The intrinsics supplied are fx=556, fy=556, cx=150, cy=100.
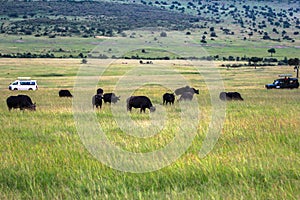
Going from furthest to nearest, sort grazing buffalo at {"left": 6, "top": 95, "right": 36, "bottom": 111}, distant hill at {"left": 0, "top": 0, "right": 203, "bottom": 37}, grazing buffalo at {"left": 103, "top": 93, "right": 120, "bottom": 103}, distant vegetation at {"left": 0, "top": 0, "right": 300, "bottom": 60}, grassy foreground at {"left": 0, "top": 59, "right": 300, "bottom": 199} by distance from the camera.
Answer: distant hill at {"left": 0, "top": 0, "right": 203, "bottom": 37} → distant vegetation at {"left": 0, "top": 0, "right": 300, "bottom": 60} → grazing buffalo at {"left": 103, "top": 93, "right": 120, "bottom": 103} → grazing buffalo at {"left": 6, "top": 95, "right": 36, "bottom": 111} → grassy foreground at {"left": 0, "top": 59, "right": 300, "bottom": 199}

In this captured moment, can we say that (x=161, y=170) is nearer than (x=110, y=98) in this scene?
Yes

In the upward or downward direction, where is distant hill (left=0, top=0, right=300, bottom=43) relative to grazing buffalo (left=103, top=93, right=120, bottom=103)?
upward

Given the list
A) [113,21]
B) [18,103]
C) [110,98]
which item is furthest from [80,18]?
[18,103]

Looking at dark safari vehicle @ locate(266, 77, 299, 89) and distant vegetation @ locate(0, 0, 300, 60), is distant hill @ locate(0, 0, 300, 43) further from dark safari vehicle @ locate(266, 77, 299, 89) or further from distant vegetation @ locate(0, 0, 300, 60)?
dark safari vehicle @ locate(266, 77, 299, 89)

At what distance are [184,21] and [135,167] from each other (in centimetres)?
16053

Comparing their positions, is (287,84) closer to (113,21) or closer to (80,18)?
(113,21)

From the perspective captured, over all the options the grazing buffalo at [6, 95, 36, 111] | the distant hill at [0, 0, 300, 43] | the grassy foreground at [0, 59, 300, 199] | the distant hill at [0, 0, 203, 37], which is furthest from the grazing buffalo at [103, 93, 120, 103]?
the distant hill at [0, 0, 203, 37]

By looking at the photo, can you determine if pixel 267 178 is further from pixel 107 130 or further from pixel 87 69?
pixel 87 69

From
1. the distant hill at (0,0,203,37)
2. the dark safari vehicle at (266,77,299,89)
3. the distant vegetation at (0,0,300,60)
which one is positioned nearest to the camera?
the dark safari vehicle at (266,77,299,89)

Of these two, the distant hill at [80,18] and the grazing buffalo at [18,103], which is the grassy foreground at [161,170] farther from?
the distant hill at [80,18]

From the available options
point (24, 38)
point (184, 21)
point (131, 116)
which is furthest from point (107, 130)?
point (184, 21)

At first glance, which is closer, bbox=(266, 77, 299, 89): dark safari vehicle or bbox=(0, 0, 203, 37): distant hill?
bbox=(266, 77, 299, 89): dark safari vehicle

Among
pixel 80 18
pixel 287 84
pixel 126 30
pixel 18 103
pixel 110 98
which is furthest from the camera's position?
pixel 80 18

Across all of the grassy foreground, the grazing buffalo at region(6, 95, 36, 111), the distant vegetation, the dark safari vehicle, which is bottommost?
the grassy foreground
